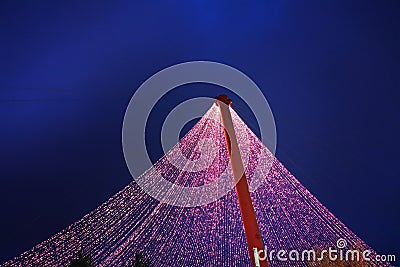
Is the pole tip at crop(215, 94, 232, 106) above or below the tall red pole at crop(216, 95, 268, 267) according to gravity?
above

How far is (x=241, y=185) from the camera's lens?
1210 cm

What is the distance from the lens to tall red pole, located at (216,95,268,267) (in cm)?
1100

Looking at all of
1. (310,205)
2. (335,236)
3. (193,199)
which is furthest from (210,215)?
(335,236)

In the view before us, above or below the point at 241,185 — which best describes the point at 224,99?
above

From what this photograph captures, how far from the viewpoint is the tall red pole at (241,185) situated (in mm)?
11003

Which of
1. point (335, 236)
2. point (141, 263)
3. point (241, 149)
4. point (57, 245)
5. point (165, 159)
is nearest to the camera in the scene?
point (57, 245)

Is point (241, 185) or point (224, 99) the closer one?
point (241, 185)

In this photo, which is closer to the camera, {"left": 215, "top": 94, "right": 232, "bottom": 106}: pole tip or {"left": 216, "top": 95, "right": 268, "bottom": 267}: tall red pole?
{"left": 216, "top": 95, "right": 268, "bottom": 267}: tall red pole

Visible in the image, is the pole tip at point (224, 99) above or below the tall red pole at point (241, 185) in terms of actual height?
above

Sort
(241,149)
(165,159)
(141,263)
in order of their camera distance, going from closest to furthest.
A: 1. (165,159)
2. (241,149)
3. (141,263)

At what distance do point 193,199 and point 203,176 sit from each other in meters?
0.95

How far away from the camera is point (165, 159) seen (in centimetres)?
1117

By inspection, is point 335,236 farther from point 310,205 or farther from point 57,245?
point 57,245

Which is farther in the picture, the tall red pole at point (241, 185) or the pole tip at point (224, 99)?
the pole tip at point (224, 99)
